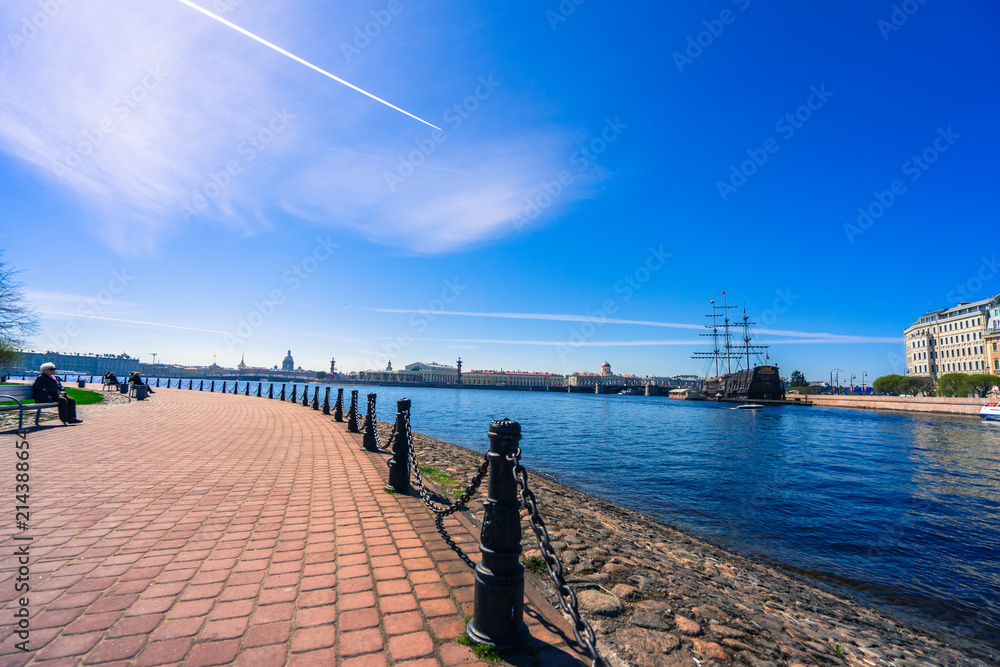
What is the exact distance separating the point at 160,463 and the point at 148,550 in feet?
13.7

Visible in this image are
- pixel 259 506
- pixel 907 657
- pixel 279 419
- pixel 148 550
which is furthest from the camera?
pixel 279 419

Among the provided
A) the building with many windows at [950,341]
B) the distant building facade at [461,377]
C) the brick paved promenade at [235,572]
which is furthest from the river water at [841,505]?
the distant building facade at [461,377]

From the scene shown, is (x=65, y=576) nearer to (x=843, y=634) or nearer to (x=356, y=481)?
(x=356, y=481)

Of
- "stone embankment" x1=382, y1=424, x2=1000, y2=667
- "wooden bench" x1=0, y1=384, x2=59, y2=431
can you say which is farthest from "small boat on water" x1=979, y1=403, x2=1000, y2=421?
"wooden bench" x1=0, y1=384, x2=59, y2=431

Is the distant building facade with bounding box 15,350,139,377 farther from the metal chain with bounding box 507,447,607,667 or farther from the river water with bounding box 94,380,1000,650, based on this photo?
the metal chain with bounding box 507,447,607,667

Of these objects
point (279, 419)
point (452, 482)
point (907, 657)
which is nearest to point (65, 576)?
point (452, 482)

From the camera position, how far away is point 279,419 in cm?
1434

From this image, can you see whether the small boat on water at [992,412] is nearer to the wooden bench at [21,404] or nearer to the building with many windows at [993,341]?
the building with many windows at [993,341]

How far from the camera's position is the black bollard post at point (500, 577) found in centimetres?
245

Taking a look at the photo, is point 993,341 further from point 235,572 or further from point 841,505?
point 235,572

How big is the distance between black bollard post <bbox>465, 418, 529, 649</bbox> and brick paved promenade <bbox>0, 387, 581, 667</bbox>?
14cm

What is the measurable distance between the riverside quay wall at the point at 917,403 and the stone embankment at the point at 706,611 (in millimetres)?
61758

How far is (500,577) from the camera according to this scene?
246 cm

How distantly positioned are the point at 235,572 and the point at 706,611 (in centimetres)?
384
